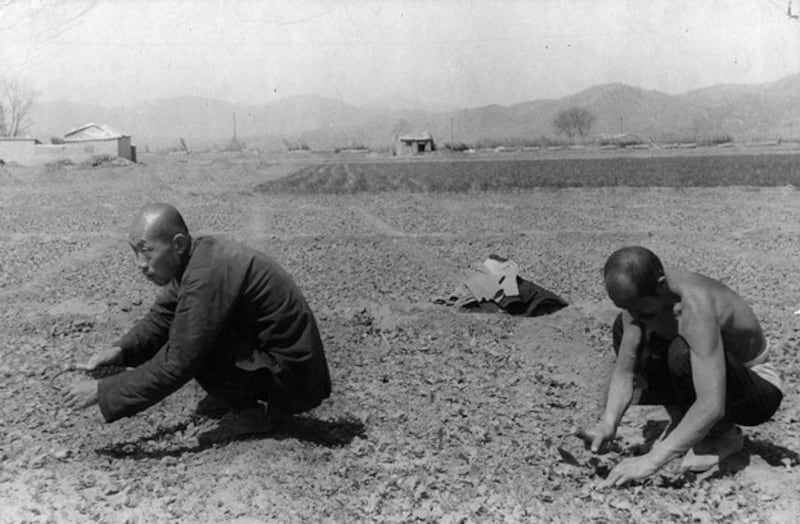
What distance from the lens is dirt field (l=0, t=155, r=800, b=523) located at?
11.4 ft

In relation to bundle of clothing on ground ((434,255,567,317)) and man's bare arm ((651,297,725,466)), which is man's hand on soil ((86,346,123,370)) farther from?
bundle of clothing on ground ((434,255,567,317))

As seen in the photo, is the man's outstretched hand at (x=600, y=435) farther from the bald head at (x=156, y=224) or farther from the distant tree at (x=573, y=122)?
the distant tree at (x=573, y=122)

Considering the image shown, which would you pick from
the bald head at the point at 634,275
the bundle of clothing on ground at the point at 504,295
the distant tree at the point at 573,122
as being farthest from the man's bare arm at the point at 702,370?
the distant tree at the point at 573,122

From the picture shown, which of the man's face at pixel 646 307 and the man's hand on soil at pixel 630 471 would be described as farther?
the man's hand on soil at pixel 630 471

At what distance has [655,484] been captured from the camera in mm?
3631

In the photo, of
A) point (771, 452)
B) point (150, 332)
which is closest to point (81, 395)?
point (150, 332)

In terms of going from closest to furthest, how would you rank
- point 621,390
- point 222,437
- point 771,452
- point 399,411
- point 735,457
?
point 621,390
point 735,457
point 771,452
point 222,437
point 399,411

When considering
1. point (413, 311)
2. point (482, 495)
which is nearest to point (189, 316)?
point (482, 495)

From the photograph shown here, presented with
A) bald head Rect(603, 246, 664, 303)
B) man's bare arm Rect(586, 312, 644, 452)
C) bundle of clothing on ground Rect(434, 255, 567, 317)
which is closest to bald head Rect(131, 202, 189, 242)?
bald head Rect(603, 246, 664, 303)

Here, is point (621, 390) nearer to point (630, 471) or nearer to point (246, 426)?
point (630, 471)

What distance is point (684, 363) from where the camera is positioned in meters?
3.46

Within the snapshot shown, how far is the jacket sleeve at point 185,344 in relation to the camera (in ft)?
11.6

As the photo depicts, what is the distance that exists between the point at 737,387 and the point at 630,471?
2.04 ft

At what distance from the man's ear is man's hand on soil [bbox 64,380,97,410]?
0.77 meters
